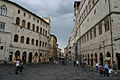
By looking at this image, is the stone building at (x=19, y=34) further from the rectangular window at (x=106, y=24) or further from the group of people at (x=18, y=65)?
the rectangular window at (x=106, y=24)

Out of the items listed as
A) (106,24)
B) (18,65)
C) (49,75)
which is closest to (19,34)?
(18,65)

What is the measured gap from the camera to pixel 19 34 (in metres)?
35.4

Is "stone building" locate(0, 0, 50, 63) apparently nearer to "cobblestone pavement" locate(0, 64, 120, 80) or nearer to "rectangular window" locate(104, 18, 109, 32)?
"cobblestone pavement" locate(0, 64, 120, 80)

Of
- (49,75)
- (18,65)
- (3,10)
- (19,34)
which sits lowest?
(49,75)

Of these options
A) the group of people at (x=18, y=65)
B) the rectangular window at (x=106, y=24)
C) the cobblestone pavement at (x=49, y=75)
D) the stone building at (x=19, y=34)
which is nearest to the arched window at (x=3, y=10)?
the stone building at (x=19, y=34)

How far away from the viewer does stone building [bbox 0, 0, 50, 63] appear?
31.2 m

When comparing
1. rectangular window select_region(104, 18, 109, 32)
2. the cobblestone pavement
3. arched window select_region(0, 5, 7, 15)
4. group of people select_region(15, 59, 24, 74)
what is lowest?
the cobblestone pavement

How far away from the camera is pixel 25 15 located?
38219 mm

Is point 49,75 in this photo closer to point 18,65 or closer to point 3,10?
point 18,65

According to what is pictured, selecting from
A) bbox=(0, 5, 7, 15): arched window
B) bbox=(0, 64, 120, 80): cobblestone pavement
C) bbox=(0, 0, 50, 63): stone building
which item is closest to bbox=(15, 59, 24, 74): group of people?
bbox=(0, 64, 120, 80): cobblestone pavement

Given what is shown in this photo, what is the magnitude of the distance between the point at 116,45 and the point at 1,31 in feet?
80.3

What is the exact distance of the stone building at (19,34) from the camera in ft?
102

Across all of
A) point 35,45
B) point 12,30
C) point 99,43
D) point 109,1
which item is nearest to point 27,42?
point 35,45

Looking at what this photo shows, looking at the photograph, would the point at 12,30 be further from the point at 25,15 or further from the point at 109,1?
the point at 109,1
